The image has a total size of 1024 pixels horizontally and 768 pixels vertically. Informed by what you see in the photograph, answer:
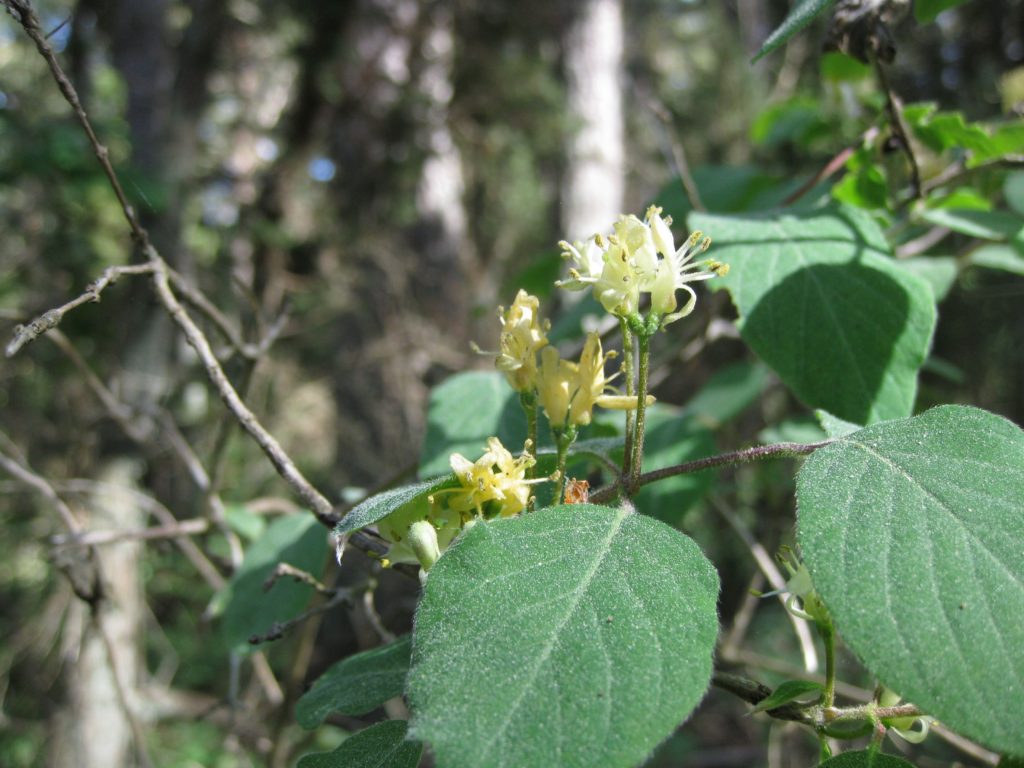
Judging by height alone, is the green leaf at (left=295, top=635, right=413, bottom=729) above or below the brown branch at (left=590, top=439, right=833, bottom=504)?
below

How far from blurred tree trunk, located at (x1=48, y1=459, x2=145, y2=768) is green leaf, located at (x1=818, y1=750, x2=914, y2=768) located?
107 inches

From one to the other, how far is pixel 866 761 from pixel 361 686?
0.38 meters

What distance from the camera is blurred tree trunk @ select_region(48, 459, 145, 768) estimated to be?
2.76 meters

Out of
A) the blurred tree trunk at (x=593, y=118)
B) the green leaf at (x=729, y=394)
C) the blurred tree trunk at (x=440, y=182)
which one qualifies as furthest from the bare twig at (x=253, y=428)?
the blurred tree trunk at (x=440, y=182)

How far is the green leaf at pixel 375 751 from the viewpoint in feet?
1.79

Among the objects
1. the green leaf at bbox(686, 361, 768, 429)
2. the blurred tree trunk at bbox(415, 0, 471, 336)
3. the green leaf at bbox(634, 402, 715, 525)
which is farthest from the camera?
the blurred tree trunk at bbox(415, 0, 471, 336)

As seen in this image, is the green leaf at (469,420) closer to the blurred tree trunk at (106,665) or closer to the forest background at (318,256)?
the forest background at (318,256)

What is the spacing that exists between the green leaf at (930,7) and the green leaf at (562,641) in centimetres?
78

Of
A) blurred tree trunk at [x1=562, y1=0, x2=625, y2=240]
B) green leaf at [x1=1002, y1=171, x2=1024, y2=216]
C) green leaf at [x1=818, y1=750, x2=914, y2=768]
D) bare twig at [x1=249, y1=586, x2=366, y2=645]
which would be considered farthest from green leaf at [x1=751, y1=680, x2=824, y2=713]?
blurred tree trunk at [x1=562, y1=0, x2=625, y2=240]

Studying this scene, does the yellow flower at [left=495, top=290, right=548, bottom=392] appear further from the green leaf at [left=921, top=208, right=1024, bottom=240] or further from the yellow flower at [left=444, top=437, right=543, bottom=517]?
the green leaf at [left=921, top=208, right=1024, bottom=240]

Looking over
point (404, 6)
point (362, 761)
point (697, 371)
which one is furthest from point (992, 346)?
point (362, 761)

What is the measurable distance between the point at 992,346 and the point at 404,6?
3.61 m

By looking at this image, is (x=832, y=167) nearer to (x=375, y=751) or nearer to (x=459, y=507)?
(x=459, y=507)

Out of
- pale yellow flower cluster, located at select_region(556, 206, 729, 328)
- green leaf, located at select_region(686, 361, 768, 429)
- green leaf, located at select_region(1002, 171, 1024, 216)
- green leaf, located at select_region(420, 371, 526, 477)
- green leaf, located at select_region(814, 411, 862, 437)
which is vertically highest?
pale yellow flower cluster, located at select_region(556, 206, 729, 328)
